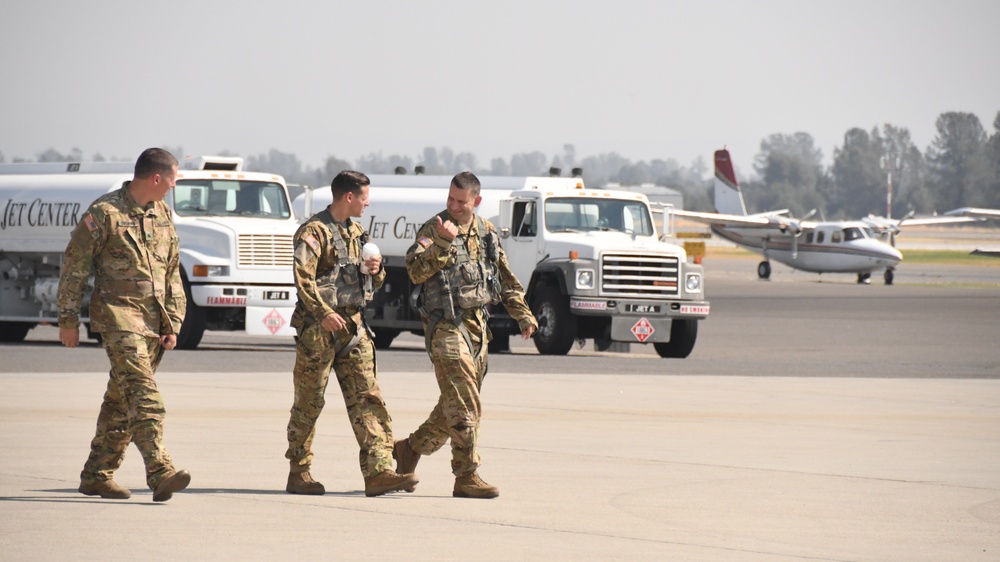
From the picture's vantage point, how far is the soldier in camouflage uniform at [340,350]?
901cm

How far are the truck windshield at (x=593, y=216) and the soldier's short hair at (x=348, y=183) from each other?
14.9 metres

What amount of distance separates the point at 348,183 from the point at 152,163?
3.75 ft

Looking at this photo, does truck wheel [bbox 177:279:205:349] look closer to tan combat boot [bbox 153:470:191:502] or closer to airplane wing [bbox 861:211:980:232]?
tan combat boot [bbox 153:470:191:502]

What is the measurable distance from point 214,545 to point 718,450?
17.2 ft

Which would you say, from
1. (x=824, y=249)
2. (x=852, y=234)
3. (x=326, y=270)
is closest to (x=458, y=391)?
(x=326, y=270)

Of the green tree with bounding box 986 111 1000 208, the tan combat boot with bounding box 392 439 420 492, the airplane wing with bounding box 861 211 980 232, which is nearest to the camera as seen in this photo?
the tan combat boot with bounding box 392 439 420 492

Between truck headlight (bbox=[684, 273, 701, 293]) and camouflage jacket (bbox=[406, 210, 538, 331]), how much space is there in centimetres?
1418

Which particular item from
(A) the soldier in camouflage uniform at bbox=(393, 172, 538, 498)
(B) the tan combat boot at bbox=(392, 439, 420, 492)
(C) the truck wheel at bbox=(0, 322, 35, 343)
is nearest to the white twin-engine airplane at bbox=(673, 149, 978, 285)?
(C) the truck wheel at bbox=(0, 322, 35, 343)

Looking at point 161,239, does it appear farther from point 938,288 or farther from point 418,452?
point 938,288

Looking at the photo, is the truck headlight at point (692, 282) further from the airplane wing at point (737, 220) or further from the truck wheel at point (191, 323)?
the airplane wing at point (737, 220)

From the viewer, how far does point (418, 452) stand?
947cm

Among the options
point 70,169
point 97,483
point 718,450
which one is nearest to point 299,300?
point 97,483

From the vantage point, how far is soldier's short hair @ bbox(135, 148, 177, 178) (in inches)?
340

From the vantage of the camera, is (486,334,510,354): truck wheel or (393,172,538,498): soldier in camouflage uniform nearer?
(393,172,538,498): soldier in camouflage uniform
